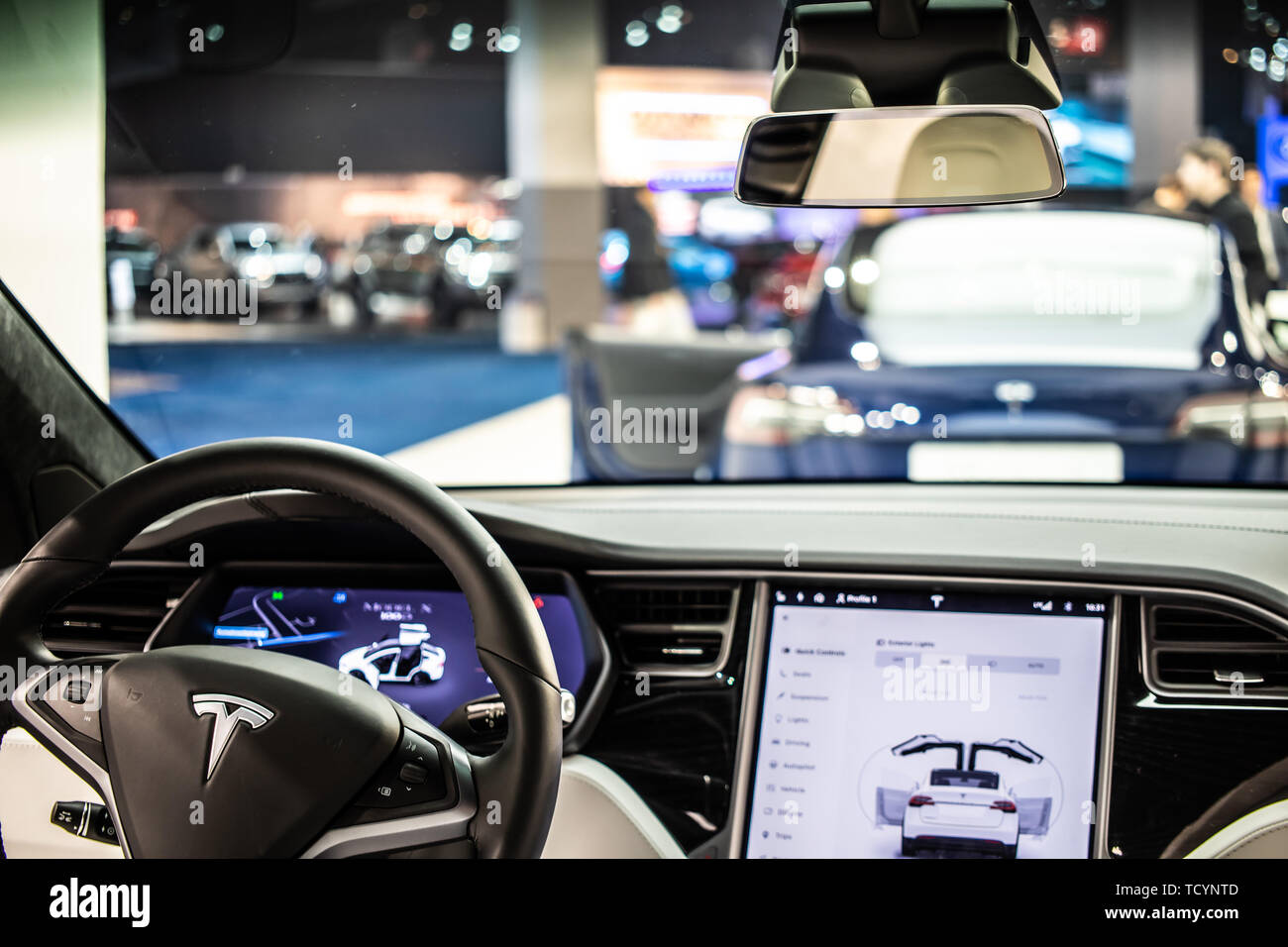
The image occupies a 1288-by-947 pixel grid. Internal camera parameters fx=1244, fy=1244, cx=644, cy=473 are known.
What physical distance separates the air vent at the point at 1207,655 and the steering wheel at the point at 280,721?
115cm

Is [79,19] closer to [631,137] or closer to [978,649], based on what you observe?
[978,649]

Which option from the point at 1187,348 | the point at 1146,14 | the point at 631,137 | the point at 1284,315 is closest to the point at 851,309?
the point at 1187,348

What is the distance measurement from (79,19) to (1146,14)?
1487cm

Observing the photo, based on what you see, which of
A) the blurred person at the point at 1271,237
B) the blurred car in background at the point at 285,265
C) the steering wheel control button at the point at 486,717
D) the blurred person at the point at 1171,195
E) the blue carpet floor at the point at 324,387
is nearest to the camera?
the steering wheel control button at the point at 486,717

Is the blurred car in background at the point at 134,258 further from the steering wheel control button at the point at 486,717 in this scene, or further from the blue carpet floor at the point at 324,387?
the steering wheel control button at the point at 486,717

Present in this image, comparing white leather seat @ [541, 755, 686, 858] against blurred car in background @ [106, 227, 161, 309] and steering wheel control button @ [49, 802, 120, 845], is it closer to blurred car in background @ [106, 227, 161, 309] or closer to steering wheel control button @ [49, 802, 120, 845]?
steering wheel control button @ [49, 802, 120, 845]

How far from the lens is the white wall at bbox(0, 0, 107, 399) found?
2.43 m

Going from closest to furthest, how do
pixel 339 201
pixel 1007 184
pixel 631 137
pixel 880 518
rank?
pixel 1007 184
pixel 880 518
pixel 631 137
pixel 339 201

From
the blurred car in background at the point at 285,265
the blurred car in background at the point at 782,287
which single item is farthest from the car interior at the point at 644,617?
the blurred car in background at the point at 782,287

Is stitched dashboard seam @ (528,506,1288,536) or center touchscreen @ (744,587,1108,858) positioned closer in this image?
center touchscreen @ (744,587,1108,858)

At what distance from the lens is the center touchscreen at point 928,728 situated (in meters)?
2.06

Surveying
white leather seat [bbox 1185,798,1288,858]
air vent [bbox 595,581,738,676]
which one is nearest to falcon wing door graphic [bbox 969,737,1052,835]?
white leather seat [bbox 1185,798,1288,858]

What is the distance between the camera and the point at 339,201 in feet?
56.2

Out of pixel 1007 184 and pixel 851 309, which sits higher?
pixel 1007 184
